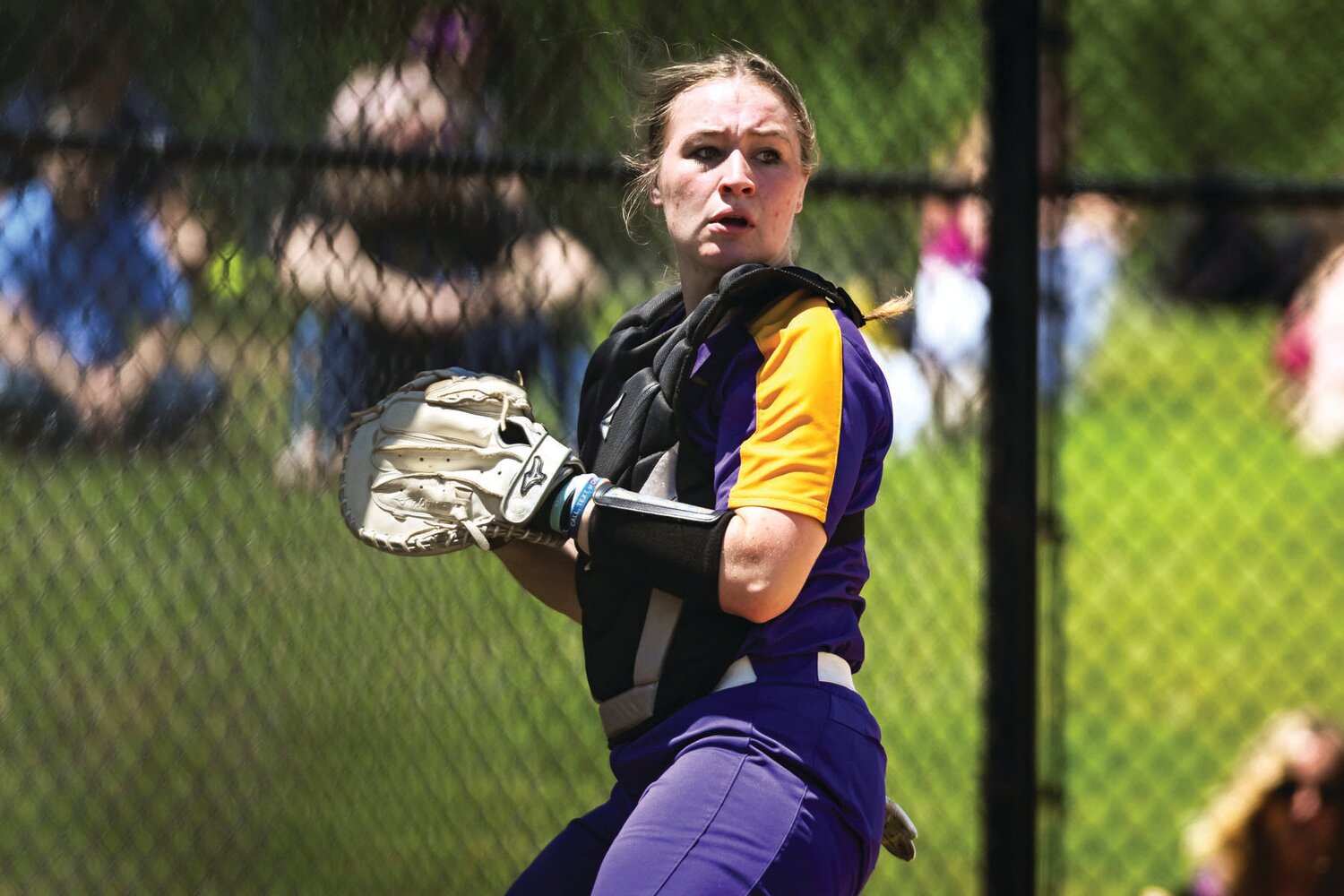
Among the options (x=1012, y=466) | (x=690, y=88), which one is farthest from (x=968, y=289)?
(x=690, y=88)

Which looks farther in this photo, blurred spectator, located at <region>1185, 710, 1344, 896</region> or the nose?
blurred spectator, located at <region>1185, 710, 1344, 896</region>

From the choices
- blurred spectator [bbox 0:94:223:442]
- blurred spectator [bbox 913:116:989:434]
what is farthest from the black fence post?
blurred spectator [bbox 0:94:223:442]

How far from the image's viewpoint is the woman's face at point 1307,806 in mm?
3424

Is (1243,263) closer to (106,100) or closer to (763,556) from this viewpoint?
(106,100)

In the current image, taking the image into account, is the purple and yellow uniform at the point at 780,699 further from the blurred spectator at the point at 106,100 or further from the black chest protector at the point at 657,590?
the blurred spectator at the point at 106,100

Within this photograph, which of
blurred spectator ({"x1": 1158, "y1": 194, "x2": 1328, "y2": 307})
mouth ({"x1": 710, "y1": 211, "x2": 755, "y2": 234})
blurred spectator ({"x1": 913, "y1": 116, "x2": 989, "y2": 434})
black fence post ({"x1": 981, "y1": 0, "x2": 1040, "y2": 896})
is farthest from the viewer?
blurred spectator ({"x1": 1158, "y1": 194, "x2": 1328, "y2": 307})

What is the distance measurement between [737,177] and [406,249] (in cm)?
96

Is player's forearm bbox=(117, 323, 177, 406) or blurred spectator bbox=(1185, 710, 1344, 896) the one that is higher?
player's forearm bbox=(117, 323, 177, 406)

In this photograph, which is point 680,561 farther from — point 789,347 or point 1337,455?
point 1337,455

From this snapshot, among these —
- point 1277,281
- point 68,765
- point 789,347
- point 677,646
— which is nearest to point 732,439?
point 789,347

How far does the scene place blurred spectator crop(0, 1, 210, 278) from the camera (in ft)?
8.09

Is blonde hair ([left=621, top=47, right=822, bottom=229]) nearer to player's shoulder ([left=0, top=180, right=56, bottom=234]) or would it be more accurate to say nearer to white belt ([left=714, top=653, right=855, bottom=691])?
white belt ([left=714, top=653, right=855, bottom=691])

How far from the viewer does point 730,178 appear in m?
1.87

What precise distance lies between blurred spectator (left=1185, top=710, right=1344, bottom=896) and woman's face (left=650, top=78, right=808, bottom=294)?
232 centimetres
